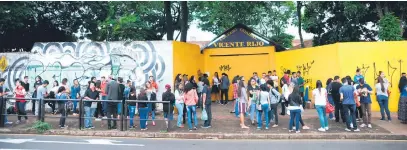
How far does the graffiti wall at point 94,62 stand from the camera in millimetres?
15164

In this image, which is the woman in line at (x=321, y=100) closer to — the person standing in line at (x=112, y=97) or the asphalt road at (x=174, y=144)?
the asphalt road at (x=174, y=144)

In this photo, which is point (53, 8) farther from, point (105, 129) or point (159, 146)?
point (159, 146)

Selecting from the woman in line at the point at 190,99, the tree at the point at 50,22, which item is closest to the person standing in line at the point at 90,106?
the woman in line at the point at 190,99

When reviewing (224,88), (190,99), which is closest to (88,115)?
(190,99)

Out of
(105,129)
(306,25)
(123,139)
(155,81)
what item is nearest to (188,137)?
(123,139)

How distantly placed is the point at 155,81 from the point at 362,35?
14.3m

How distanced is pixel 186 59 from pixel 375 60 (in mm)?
8051

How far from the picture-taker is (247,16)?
26.5 m

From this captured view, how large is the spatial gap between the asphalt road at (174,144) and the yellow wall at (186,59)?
588cm

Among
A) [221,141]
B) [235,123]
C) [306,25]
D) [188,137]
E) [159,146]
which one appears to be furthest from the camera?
[306,25]

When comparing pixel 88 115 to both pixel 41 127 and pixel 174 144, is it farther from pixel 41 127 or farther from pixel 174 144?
pixel 174 144

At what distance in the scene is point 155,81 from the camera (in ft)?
49.5

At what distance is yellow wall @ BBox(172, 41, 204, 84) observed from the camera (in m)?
15.4

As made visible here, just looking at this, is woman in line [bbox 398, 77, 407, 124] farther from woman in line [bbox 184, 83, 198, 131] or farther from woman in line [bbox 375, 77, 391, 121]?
woman in line [bbox 184, 83, 198, 131]
